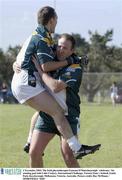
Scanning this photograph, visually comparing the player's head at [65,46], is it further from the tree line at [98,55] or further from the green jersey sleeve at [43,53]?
the tree line at [98,55]

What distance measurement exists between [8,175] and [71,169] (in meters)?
0.74

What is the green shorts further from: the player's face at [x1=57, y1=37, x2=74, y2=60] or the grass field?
the grass field

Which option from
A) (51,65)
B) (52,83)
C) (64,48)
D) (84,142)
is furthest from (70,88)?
(84,142)

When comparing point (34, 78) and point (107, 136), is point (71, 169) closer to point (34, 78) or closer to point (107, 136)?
point (34, 78)

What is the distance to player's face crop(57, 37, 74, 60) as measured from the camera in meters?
6.94

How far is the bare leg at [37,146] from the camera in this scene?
23.3 ft

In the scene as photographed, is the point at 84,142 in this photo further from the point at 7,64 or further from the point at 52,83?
the point at 7,64

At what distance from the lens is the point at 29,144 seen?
757 cm

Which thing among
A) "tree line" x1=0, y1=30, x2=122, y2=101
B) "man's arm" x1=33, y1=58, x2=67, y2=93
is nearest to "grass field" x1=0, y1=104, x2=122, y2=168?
"man's arm" x1=33, y1=58, x2=67, y2=93

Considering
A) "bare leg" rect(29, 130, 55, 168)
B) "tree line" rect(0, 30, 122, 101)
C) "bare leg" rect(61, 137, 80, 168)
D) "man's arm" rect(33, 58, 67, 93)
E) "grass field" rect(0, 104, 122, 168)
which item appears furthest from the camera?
"tree line" rect(0, 30, 122, 101)

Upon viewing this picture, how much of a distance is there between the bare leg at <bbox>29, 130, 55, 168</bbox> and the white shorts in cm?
49

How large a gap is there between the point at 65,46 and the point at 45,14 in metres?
0.45

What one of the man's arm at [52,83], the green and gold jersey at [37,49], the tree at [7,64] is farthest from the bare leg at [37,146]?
the tree at [7,64]

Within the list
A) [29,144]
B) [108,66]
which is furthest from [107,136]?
[108,66]
